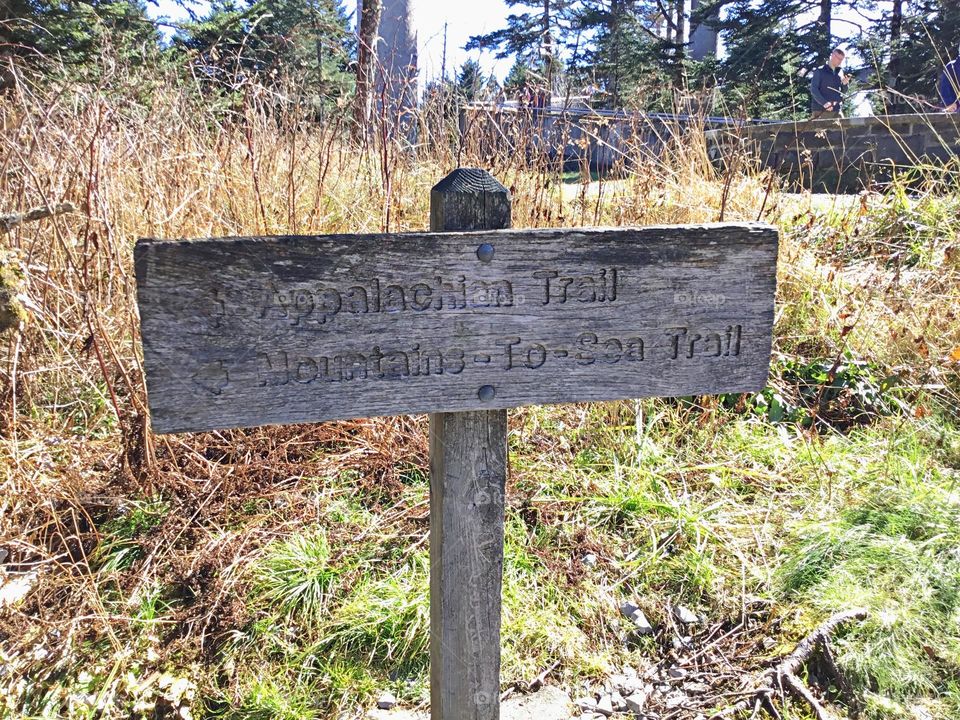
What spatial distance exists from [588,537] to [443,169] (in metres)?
2.32

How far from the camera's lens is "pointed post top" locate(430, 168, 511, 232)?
Answer: 1346 mm

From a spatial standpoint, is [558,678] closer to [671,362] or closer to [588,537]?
[588,537]

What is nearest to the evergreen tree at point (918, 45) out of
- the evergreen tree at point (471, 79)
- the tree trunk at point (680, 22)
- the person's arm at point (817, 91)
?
the tree trunk at point (680, 22)

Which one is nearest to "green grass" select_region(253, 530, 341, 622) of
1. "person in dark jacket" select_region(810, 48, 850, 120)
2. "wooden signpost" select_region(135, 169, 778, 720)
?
"wooden signpost" select_region(135, 169, 778, 720)

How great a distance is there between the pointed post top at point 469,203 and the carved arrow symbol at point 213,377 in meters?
0.46

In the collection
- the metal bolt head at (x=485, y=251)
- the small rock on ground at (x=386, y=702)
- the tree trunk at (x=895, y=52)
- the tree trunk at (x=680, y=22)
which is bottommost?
the small rock on ground at (x=386, y=702)

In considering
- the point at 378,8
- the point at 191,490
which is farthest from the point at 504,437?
the point at 378,8

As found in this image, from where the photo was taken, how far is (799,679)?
2176 mm

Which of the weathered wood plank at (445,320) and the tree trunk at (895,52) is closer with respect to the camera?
the weathered wood plank at (445,320)

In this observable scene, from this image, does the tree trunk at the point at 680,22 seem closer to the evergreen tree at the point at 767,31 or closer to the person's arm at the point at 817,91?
the evergreen tree at the point at 767,31

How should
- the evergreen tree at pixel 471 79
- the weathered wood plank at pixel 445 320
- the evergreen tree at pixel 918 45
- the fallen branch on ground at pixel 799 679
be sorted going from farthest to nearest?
the evergreen tree at pixel 918 45 → the evergreen tree at pixel 471 79 → the fallen branch on ground at pixel 799 679 → the weathered wood plank at pixel 445 320

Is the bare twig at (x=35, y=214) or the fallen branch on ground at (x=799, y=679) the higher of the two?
the bare twig at (x=35, y=214)

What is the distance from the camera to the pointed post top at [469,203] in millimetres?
1346

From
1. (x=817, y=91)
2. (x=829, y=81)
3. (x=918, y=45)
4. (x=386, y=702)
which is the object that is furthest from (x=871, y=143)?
(x=918, y=45)
